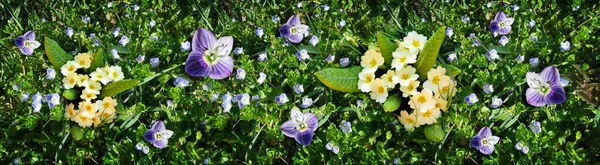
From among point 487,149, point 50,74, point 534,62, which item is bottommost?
point 487,149

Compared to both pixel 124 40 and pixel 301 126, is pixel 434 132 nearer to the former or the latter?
pixel 301 126

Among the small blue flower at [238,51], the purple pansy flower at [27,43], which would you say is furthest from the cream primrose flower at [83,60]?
the small blue flower at [238,51]

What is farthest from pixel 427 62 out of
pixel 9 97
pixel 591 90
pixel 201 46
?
pixel 9 97

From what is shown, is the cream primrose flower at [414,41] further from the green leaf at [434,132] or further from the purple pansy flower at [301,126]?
the purple pansy flower at [301,126]

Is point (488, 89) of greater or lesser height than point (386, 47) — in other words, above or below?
below

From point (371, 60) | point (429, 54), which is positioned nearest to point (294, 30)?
point (371, 60)

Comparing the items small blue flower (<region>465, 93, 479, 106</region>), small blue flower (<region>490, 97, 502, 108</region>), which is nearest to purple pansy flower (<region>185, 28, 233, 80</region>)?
small blue flower (<region>465, 93, 479, 106</region>)

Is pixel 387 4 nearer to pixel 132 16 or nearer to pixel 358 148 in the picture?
pixel 358 148
